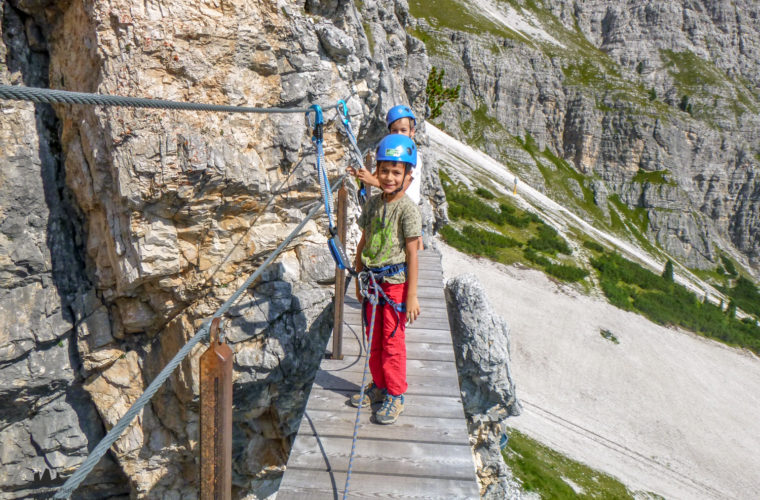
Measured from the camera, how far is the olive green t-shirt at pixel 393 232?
479 centimetres

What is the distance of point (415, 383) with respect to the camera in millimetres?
5520

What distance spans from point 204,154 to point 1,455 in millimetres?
6344

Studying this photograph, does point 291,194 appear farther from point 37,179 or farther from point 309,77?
point 37,179

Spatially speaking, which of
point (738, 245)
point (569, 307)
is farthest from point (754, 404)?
point (738, 245)

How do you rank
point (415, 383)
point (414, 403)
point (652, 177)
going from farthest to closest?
1. point (652, 177)
2. point (415, 383)
3. point (414, 403)

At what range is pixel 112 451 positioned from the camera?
27.9 ft

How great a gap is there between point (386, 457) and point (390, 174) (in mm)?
2821

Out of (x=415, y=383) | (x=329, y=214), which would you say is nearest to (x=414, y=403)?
(x=415, y=383)

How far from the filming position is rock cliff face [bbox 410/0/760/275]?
7744 cm

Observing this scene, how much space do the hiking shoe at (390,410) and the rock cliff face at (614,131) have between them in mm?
75255

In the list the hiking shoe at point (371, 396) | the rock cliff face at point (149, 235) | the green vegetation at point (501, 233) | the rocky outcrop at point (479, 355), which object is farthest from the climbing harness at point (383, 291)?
the green vegetation at point (501, 233)

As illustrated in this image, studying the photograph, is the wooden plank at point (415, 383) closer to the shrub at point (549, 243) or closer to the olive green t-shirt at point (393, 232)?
the olive green t-shirt at point (393, 232)

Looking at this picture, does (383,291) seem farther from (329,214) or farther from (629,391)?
(629,391)

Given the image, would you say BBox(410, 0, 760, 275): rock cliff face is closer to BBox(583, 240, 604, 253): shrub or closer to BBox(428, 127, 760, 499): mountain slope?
BBox(583, 240, 604, 253): shrub
